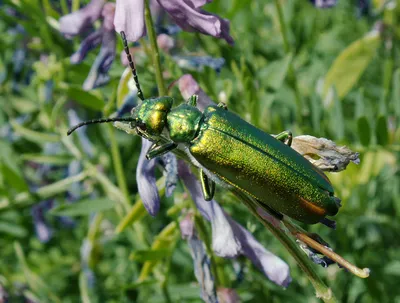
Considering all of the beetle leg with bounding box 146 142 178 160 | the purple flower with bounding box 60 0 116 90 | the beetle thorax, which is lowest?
the beetle leg with bounding box 146 142 178 160

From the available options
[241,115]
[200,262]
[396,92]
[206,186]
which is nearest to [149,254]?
[200,262]

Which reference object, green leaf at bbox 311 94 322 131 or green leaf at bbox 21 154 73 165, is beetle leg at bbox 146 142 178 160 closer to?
green leaf at bbox 311 94 322 131

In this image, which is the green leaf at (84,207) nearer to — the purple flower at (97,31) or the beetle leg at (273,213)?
the purple flower at (97,31)

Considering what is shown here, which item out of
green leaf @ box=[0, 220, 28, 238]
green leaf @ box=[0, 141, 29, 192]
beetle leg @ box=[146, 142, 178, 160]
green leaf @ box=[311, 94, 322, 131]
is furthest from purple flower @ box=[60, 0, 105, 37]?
green leaf @ box=[0, 220, 28, 238]


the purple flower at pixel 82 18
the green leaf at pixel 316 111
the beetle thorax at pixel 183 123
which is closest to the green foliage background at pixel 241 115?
the green leaf at pixel 316 111

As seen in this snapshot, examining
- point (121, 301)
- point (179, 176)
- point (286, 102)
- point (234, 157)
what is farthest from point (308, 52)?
point (234, 157)

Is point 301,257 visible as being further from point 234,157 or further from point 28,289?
point 28,289
